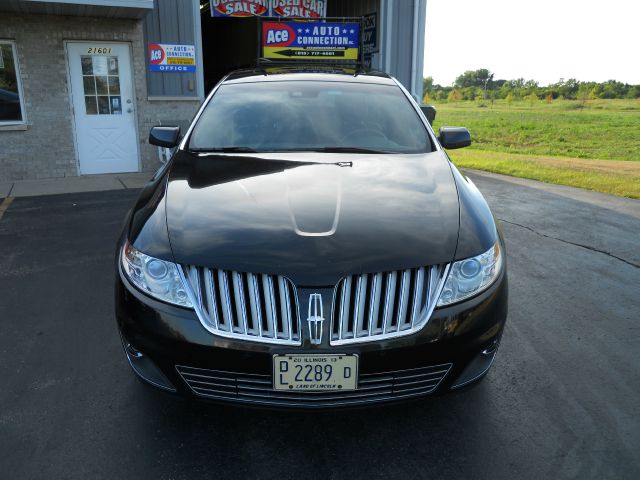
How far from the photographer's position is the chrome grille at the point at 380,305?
210 centimetres

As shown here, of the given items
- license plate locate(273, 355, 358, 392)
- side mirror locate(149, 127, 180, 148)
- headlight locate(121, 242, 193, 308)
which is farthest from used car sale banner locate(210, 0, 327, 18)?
license plate locate(273, 355, 358, 392)

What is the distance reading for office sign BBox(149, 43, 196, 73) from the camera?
9.66 m

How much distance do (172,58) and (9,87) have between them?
8.87 ft

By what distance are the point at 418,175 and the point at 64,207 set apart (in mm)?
5679

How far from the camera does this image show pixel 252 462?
2.29 meters

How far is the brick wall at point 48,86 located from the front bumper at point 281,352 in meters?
8.24

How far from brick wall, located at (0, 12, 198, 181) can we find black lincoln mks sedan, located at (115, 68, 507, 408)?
775 cm

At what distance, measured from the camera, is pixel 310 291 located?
6.89 ft

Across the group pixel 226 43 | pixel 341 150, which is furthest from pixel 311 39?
pixel 226 43

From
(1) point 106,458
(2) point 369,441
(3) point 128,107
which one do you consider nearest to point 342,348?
(2) point 369,441

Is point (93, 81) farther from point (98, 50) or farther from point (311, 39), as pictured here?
point (311, 39)

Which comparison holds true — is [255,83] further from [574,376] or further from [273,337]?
[574,376]

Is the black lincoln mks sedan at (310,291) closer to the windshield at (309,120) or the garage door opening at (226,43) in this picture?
the windshield at (309,120)

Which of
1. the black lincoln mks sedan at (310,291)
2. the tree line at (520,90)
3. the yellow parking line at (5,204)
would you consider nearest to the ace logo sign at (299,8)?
the yellow parking line at (5,204)
